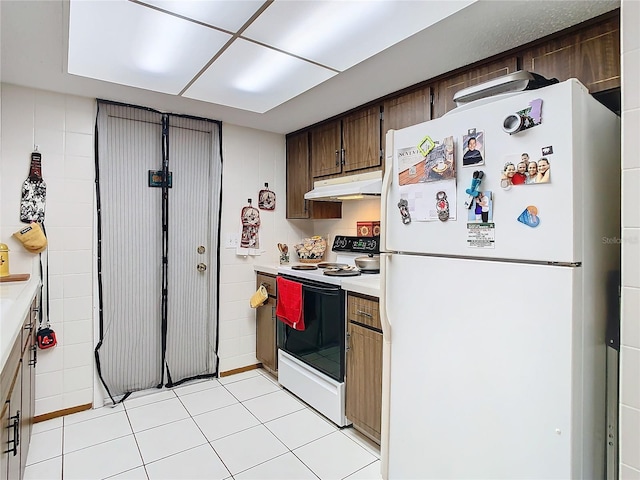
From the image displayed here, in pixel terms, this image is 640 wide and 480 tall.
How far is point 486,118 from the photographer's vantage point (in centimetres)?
127

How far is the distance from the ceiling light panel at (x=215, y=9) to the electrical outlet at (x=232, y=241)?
6.17 feet

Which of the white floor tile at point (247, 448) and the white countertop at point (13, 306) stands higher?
the white countertop at point (13, 306)

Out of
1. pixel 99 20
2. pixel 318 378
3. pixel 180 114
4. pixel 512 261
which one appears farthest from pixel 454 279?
pixel 180 114

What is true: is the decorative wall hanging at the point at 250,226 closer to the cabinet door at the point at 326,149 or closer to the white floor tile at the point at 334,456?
the cabinet door at the point at 326,149

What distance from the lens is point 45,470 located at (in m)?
1.94

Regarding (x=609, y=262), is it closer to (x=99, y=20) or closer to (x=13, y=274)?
(x=99, y=20)

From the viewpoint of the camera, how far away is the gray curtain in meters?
2.67

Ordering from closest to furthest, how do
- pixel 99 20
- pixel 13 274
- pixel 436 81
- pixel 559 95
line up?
pixel 559 95, pixel 99 20, pixel 436 81, pixel 13 274

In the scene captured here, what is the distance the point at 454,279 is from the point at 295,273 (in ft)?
5.02

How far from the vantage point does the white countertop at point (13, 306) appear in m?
1.23

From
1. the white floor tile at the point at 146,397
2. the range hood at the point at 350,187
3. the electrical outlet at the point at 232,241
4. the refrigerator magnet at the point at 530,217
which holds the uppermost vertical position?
the range hood at the point at 350,187

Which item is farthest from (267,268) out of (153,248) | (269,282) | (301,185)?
(153,248)

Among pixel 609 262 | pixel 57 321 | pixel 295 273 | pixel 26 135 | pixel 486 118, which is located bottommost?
pixel 57 321

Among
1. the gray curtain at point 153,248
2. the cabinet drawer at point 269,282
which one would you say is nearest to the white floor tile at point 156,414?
the gray curtain at point 153,248
